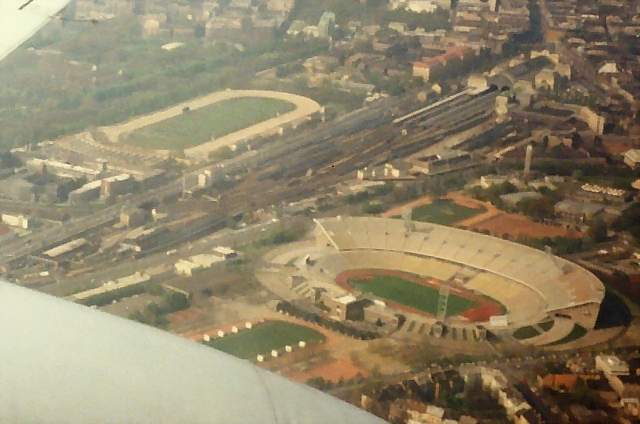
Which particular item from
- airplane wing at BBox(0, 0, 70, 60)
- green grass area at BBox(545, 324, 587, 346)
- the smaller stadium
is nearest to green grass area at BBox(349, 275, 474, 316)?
the smaller stadium

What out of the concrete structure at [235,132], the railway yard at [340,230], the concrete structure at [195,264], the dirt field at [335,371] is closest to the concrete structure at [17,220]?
the railway yard at [340,230]

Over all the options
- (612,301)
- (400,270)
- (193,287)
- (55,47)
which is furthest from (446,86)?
(55,47)

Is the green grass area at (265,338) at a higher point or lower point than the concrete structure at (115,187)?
lower

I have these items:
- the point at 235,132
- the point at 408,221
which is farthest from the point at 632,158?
the point at 235,132

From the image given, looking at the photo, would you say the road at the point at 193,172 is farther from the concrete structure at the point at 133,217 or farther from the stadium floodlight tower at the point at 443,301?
the stadium floodlight tower at the point at 443,301

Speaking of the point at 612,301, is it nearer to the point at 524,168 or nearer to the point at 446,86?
the point at 524,168

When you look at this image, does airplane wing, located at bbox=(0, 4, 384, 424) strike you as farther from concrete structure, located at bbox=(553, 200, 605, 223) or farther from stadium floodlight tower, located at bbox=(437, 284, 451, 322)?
concrete structure, located at bbox=(553, 200, 605, 223)

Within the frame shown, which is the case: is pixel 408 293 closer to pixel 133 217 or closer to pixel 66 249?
pixel 133 217
